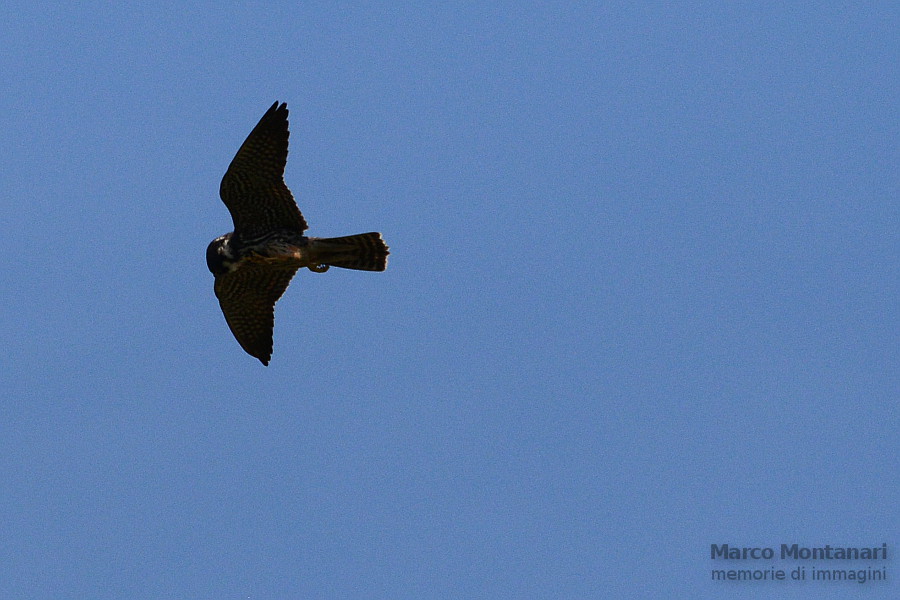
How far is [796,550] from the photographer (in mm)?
22875

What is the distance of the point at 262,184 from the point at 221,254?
1005 mm

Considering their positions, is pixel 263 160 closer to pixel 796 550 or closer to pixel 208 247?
pixel 208 247

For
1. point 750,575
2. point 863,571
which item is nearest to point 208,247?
point 750,575

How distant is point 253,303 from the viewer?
20484mm

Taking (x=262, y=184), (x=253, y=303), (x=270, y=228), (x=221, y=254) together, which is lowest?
(x=253, y=303)

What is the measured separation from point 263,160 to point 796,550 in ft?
31.0

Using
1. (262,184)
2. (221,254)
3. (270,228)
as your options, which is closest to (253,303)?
(221,254)

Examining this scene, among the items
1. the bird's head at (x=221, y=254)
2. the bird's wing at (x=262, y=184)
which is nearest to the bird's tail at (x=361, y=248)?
the bird's wing at (x=262, y=184)

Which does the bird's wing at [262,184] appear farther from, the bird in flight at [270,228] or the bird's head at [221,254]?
the bird's head at [221,254]

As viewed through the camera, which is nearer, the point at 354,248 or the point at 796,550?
the point at 354,248

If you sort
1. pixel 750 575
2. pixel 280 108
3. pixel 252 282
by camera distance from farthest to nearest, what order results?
A: pixel 750 575 → pixel 252 282 → pixel 280 108

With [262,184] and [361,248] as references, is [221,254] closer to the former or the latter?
[262,184]

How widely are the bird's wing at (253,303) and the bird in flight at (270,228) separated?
50 cm

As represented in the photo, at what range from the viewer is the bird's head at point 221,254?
1953 centimetres
